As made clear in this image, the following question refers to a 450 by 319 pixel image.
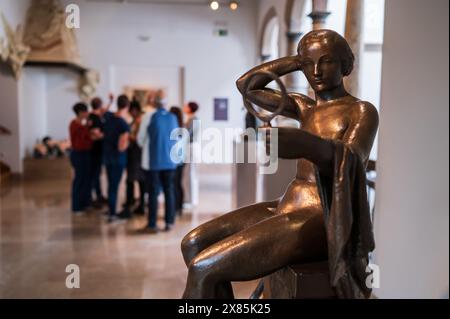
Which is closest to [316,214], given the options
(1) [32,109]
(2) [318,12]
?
(2) [318,12]

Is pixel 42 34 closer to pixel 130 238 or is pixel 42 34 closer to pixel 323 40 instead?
pixel 130 238

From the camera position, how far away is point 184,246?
1477 millimetres

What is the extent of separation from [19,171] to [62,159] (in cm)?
87

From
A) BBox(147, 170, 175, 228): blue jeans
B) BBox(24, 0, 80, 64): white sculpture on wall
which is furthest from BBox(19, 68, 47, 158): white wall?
BBox(147, 170, 175, 228): blue jeans

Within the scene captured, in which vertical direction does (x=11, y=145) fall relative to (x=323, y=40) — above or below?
below

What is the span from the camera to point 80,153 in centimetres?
535

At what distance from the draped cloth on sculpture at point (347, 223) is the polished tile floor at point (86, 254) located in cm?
112

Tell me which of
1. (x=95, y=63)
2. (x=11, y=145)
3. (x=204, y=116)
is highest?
(x=95, y=63)

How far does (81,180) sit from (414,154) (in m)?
4.31

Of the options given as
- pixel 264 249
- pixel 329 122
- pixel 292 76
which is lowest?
pixel 264 249

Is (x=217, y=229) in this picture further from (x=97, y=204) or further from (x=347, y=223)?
(x=97, y=204)

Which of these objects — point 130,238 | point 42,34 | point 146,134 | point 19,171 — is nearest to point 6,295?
point 130,238

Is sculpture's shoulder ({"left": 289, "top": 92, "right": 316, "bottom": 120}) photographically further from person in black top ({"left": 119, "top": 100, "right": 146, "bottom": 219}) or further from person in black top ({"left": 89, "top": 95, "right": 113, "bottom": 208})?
person in black top ({"left": 89, "top": 95, "right": 113, "bottom": 208})

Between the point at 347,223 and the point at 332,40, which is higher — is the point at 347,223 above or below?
below
